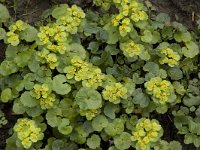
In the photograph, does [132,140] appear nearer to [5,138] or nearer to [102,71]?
[102,71]

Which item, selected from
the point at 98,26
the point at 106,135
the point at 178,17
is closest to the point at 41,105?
the point at 106,135

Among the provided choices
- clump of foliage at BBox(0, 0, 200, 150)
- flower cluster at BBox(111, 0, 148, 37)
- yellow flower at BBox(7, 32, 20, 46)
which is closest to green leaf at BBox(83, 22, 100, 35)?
clump of foliage at BBox(0, 0, 200, 150)

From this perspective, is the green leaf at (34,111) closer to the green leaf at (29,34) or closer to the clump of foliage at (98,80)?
the clump of foliage at (98,80)

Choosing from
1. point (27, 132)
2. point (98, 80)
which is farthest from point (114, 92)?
point (27, 132)

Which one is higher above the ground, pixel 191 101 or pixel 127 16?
pixel 127 16

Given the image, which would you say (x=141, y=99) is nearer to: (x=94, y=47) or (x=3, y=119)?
(x=94, y=47)
